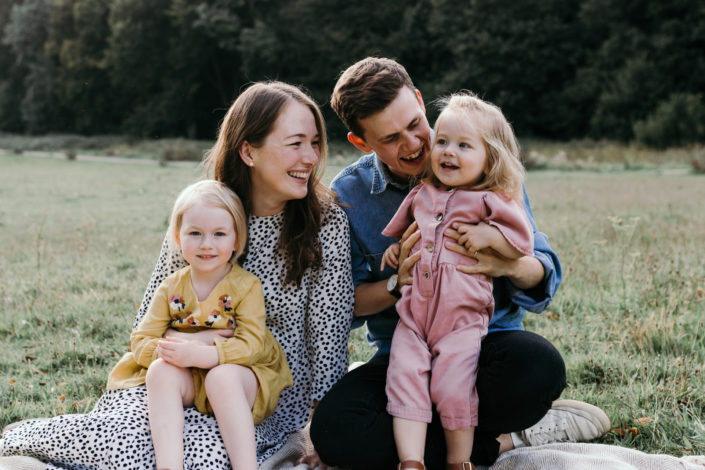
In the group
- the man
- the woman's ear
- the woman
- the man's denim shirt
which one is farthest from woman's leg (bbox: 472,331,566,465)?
the woman's ear

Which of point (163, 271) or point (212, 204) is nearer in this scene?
point (212, 204)

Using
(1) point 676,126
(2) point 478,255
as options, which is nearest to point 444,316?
(2) point 478,255

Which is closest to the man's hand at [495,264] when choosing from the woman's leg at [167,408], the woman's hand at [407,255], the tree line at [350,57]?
the woman's hand at [407,255]

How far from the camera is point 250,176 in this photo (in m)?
3.01

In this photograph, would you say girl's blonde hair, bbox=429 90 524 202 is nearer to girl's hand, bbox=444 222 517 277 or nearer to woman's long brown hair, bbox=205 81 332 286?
girl's hand, bbox=444 222 517 277

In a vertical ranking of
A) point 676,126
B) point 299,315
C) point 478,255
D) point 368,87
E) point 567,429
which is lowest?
point 567,429

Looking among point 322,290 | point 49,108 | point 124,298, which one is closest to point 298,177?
point 322,290

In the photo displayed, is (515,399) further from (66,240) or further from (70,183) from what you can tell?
(70,183)

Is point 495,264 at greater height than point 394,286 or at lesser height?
greater

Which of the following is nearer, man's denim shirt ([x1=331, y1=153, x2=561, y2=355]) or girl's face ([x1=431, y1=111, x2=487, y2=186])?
girl's face ([x1=431, y1=111, x2=487, y2=186])

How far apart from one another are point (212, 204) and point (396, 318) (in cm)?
104

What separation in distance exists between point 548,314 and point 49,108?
47937 mm

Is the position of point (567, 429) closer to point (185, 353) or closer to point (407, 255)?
point (407, 255)

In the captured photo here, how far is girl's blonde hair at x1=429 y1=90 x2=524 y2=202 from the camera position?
2.65 metres
